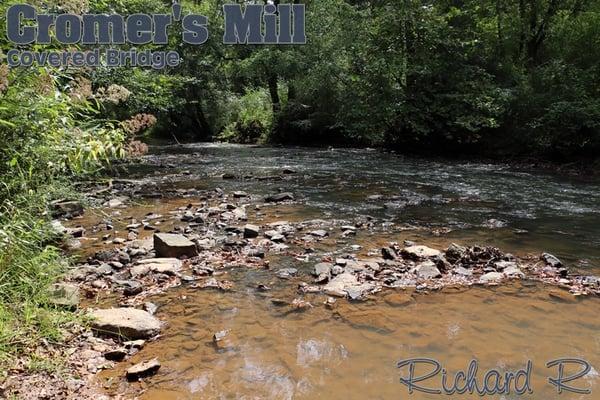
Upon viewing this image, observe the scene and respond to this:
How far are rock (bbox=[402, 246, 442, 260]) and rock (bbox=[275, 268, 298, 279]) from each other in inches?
68.3

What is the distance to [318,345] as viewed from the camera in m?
4.58

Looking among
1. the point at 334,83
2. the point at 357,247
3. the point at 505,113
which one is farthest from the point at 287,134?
the point at 357,247

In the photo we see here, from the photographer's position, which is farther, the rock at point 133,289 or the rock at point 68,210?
the rock at point 68,210

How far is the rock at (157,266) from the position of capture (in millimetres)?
6426

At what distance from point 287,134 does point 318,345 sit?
2393 centimetres

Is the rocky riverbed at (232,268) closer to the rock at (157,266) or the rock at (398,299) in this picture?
the rock at (157,266)

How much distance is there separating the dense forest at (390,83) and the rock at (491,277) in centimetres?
454

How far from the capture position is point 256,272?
6.57m

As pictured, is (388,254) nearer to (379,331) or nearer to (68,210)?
(379,331)

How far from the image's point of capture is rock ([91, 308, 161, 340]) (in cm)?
464

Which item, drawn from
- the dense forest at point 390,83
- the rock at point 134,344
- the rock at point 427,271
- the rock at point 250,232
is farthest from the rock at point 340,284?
the dense forest at point 390,83

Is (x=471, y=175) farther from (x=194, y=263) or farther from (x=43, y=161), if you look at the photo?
(x=43, y=161)

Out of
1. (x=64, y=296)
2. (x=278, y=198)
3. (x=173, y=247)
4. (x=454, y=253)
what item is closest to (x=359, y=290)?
(x=454, y=253)

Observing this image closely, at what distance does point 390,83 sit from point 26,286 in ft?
62.9
